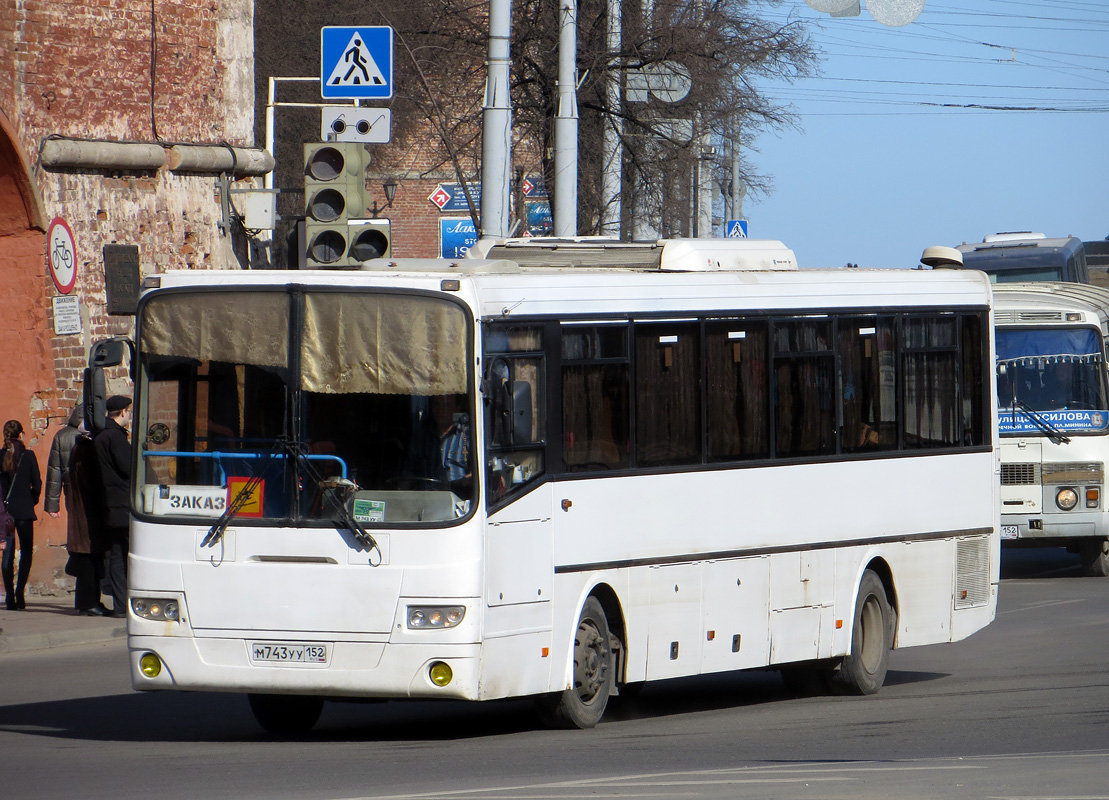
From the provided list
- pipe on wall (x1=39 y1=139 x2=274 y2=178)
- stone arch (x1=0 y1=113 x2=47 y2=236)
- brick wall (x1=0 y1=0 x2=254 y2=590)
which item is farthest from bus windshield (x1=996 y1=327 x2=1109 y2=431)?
stone arch (x1=0 y1=113 x2=47 y2=236)

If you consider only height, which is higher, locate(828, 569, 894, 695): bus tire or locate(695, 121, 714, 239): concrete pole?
locate(695, 121, 714, 239): concrete pole

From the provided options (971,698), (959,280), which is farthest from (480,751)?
(959,280)

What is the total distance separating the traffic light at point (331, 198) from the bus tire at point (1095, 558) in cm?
1147

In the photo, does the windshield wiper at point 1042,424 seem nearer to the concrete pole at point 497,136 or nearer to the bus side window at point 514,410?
the concrete pole at point 497,136

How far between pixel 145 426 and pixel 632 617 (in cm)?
287

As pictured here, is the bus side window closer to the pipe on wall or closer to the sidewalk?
the sidewalk

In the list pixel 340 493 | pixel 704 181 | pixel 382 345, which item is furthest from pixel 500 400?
pixel 704 181

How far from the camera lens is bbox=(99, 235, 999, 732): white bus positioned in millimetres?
9430

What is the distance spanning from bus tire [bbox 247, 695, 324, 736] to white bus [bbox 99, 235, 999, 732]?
0.04 ft

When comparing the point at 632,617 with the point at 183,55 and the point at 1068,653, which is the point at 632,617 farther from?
the point at 183,55

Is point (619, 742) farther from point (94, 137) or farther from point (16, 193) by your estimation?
point (94, 137)

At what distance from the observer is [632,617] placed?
10492 mm

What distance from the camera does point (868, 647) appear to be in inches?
497

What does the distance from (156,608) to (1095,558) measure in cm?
1522
